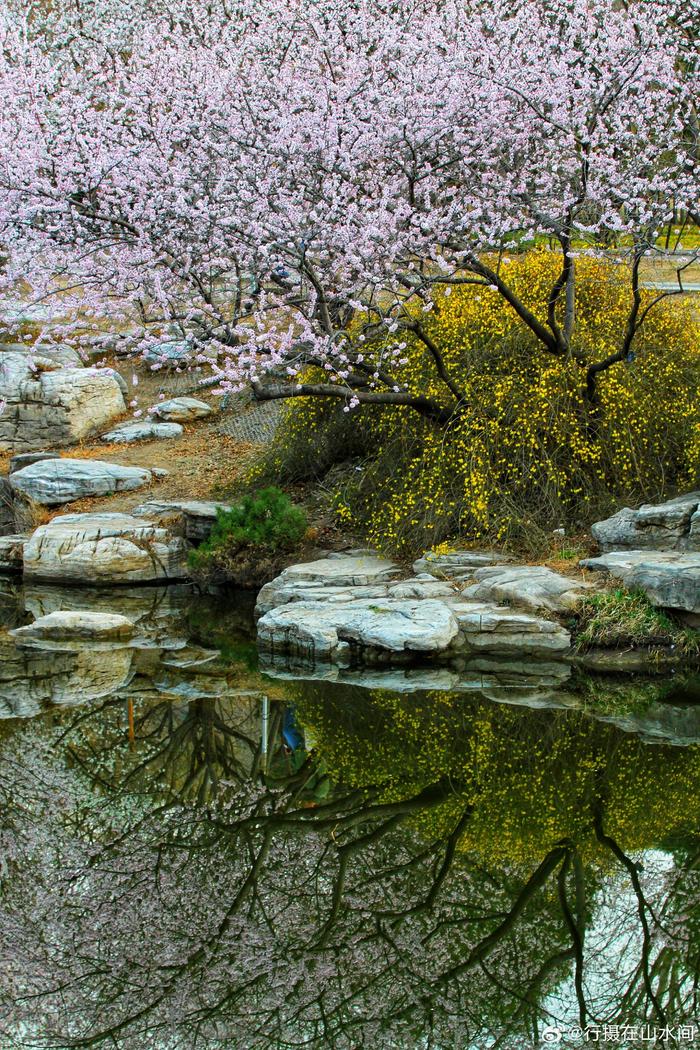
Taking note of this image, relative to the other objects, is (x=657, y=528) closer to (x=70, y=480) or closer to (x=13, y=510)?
(x=70, y=480)

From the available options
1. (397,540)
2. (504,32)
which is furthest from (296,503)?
(504,32)

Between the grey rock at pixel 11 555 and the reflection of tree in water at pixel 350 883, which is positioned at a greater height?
the grey rock at pixel 11 555

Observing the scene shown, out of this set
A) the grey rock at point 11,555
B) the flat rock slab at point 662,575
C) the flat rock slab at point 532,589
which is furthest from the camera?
the grey rock at point 11,555

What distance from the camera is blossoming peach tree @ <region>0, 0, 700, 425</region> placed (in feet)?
32.8

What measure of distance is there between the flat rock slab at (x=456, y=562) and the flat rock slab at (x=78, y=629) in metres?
2.96

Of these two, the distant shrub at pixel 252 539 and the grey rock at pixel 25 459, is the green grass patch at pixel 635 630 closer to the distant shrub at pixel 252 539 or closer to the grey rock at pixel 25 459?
the distant shrub at pixel 252 539

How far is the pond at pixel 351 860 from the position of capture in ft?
15.8

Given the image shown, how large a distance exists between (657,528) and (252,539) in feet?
13.8

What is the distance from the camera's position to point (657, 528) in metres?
10.1

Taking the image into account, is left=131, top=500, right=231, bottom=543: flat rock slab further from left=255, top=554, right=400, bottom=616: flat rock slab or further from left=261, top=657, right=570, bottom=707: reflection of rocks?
left=261, top=657, right=570, bottom=707: reflection of rocks

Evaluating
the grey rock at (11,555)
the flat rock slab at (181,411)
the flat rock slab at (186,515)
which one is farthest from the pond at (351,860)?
the flat rock slab at (181,411)

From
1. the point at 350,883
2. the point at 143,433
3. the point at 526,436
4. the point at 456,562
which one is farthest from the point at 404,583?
the point at 143,433

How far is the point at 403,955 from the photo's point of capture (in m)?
5.19

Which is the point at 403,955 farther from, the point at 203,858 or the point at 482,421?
the point at 482,421
